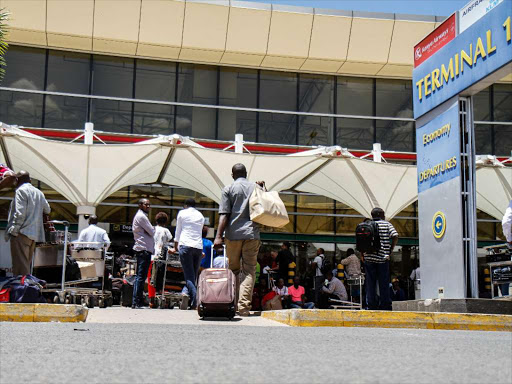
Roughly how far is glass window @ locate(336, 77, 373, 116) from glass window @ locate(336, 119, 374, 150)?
402mm

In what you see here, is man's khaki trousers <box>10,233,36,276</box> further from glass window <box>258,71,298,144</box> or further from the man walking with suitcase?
glass window <box>258,71,298,144</box>

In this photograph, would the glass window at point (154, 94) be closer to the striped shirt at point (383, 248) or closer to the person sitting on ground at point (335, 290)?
the person sitting on ground at point (335, 290)

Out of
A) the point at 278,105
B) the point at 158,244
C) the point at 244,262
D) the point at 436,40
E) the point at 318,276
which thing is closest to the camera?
the point at 244,262

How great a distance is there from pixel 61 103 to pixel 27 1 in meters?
2.93

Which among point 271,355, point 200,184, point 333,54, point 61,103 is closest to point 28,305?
point 271,355

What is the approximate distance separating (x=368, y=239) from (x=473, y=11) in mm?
3541

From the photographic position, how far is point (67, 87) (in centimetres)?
2100

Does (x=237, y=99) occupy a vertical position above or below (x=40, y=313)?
above

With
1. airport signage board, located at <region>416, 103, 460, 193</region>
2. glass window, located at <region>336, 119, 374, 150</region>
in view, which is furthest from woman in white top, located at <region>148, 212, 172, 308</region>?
glass window, located at <region>336, 119, 374, 150</region>

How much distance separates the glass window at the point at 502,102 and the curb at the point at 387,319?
16.6m

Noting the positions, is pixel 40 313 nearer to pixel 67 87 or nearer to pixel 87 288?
pixel 87 288

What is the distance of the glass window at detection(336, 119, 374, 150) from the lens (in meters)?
22.5

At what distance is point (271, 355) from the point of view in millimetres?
4098

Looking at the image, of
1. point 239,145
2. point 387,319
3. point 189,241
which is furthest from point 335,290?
point 387,319
